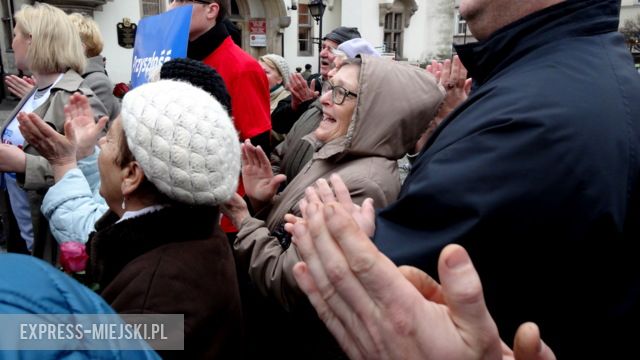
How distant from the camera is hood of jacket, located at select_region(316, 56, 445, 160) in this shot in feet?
5.90

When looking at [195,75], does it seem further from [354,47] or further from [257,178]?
[354,47]

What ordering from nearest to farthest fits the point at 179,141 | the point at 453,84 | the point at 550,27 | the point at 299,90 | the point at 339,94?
1. the point at 550,27
2. the point at 179,141
3. the point at 339,94
4. the point at 453,84
5. the point at 299,90

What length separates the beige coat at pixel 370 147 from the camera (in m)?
1.71

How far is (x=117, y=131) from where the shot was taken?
4.85 ft

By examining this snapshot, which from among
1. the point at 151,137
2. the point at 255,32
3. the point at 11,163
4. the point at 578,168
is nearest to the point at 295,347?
the point at 151,137

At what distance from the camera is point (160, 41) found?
2525 mm

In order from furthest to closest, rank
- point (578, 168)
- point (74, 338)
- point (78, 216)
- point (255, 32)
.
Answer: point (255, 32)
point (78, 216)
point (578, 168)
point (74, 338)

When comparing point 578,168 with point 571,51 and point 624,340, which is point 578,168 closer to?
point 571,51

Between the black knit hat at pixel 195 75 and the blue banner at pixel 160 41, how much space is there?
1.18ft

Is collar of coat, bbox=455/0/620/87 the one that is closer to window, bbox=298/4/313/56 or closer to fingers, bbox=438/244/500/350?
fingers, bbox=438/244/500/350

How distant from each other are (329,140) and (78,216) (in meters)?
1.01

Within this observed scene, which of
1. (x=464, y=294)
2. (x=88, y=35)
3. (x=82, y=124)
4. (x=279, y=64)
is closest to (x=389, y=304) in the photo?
(x=464, y=294)

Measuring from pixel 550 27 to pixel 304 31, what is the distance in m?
20.0

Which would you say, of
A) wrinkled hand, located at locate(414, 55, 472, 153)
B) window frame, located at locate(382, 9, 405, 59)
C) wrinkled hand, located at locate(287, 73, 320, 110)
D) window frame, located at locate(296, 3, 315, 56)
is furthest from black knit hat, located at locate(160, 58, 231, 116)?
window frame, located at locate(382, 9, 405, 59)
